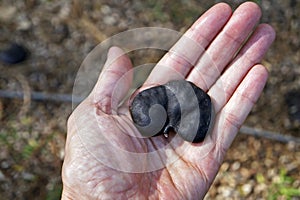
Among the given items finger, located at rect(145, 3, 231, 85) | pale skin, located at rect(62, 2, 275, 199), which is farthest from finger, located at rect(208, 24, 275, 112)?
finger, located at rect(145, 3, 231, 85)

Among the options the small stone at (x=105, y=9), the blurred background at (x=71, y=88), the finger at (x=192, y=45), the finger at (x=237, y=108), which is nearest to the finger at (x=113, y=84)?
the finger at (x=192, y=45)

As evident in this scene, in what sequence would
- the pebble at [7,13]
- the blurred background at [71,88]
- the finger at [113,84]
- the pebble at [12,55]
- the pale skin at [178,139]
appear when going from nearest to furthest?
the pale skin at [178,139] < the finger at [113,84] < the blurred background at [71,88] < the pebble at [12,55] < the pebble at [7,13]

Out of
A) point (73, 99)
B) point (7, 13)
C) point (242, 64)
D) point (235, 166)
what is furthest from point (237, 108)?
point (7, 13)

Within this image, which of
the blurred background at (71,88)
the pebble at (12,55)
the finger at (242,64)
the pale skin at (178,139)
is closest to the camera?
the pale skin at (178,139)

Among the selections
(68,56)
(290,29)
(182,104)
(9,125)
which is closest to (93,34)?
(68,56)

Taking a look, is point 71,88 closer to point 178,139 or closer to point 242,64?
point 178,139

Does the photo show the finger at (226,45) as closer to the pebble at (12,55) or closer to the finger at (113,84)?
the finger at (113,84)

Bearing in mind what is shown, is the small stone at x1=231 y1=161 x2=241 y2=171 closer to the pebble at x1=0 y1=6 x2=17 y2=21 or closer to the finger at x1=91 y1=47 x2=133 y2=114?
the finger at x1=91 y1=47 x2=133 y2=114

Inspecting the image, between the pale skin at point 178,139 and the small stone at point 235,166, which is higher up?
the pale skin at point 178,139
